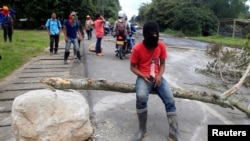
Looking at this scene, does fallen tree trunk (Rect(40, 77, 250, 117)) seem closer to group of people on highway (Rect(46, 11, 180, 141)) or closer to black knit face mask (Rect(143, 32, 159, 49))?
group of people on highway (Rect(46, 11, 180, 141))

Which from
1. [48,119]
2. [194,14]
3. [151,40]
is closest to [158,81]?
[151,40]

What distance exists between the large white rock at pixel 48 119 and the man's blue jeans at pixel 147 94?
780 millimetres

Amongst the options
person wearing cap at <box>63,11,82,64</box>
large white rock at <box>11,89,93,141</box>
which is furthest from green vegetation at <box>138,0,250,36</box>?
large white rock at <box>11,89,93,141</box>

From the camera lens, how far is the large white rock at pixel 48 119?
13.7 ft

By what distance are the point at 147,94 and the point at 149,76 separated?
0.29m

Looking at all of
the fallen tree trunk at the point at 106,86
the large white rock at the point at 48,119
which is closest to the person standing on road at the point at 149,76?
the fallen tree trunk at the point at 106,86

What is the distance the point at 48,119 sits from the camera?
165 inches

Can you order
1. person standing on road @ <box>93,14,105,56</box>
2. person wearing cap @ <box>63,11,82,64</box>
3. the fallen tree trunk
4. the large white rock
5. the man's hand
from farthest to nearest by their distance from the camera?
1. person standing on road @ <box>93,14,105,56</box>
2. person wearing cap @ <box>63,11,82,64</box>
3. the fallen tree trunk
4. the man's hand
5. the large white rock

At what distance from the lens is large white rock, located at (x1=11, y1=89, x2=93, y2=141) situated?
4.17 meters

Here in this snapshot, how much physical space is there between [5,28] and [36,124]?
483 inches

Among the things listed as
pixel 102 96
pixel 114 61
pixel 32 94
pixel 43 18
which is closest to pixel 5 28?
pixel 114 61

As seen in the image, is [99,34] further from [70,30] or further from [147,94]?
[147,94]

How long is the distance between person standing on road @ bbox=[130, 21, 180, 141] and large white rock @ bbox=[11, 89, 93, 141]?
2.66ft

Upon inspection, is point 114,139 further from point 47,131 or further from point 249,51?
point 249,51
